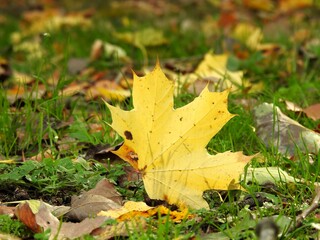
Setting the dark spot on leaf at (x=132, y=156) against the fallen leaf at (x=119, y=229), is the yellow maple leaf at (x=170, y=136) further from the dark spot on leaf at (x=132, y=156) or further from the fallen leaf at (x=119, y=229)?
the fallen leaf at (x=119, y=229)

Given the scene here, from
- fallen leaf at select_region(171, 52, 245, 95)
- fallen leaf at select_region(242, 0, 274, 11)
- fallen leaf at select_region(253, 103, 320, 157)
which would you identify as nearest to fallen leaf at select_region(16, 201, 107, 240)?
A: fallen leaf at select_region(253, 103, 320, 157)

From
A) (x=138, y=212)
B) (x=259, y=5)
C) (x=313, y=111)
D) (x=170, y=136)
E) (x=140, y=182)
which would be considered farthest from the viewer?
(x=259, y=5)

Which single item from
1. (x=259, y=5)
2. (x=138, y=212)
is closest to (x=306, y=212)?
(x=138, y=212)

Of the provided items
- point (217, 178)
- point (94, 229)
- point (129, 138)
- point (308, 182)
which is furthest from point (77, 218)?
point (308, 182)

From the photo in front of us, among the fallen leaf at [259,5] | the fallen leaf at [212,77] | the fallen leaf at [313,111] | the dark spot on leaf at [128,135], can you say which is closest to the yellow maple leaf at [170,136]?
the dark spot on leaf at [128,135]

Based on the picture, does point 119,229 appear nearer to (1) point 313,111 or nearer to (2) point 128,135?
(2) point 128,135

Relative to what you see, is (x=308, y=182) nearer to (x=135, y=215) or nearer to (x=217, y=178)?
(x=217, y=178)
